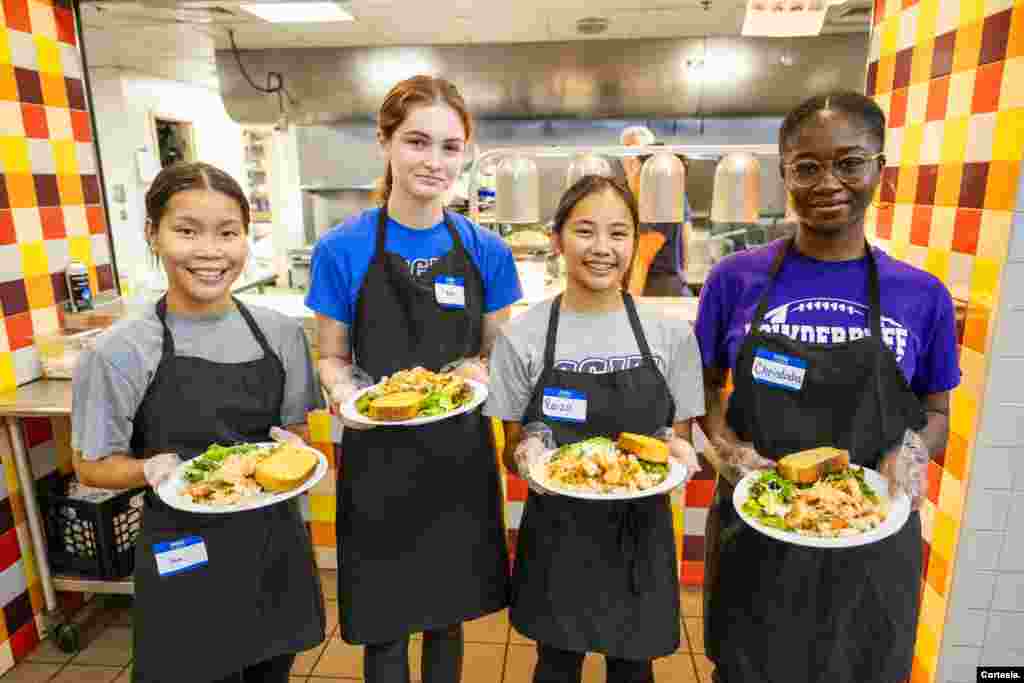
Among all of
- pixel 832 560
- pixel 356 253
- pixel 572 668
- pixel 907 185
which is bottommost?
pixel 572 668

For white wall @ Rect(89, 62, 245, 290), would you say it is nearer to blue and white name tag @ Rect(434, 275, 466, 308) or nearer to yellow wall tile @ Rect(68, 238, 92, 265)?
yellow wall tile @ Rect(68, 238, 92, 265)

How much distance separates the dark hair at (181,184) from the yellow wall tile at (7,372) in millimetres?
1354

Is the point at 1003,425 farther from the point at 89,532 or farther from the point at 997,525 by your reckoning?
the point at 89,532

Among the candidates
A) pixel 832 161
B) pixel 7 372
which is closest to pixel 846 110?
pixel 832 161

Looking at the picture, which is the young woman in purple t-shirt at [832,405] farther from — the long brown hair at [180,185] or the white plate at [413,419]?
the long brown hair at [180,185]

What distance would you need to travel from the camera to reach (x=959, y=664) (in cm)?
213

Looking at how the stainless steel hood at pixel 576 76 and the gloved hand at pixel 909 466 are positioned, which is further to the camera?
the stainless steel hood at pixel 576 76

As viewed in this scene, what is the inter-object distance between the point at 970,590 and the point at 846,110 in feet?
5.04

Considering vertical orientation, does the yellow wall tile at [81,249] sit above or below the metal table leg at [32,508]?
above

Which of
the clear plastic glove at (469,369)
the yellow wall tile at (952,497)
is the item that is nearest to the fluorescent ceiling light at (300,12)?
the clear plastic glove at (469,369)

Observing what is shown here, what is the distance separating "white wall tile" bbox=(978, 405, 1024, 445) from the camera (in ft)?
6.31

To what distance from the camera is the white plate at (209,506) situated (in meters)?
1.45

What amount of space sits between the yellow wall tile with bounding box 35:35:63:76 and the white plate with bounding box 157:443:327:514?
1967 mm

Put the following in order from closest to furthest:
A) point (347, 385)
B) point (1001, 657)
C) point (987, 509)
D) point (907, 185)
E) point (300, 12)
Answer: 1. point (347, 385)
2. point (987, 509)
3. point (1001, 657)
4. point (907, 185)
5. point (300, 12)
